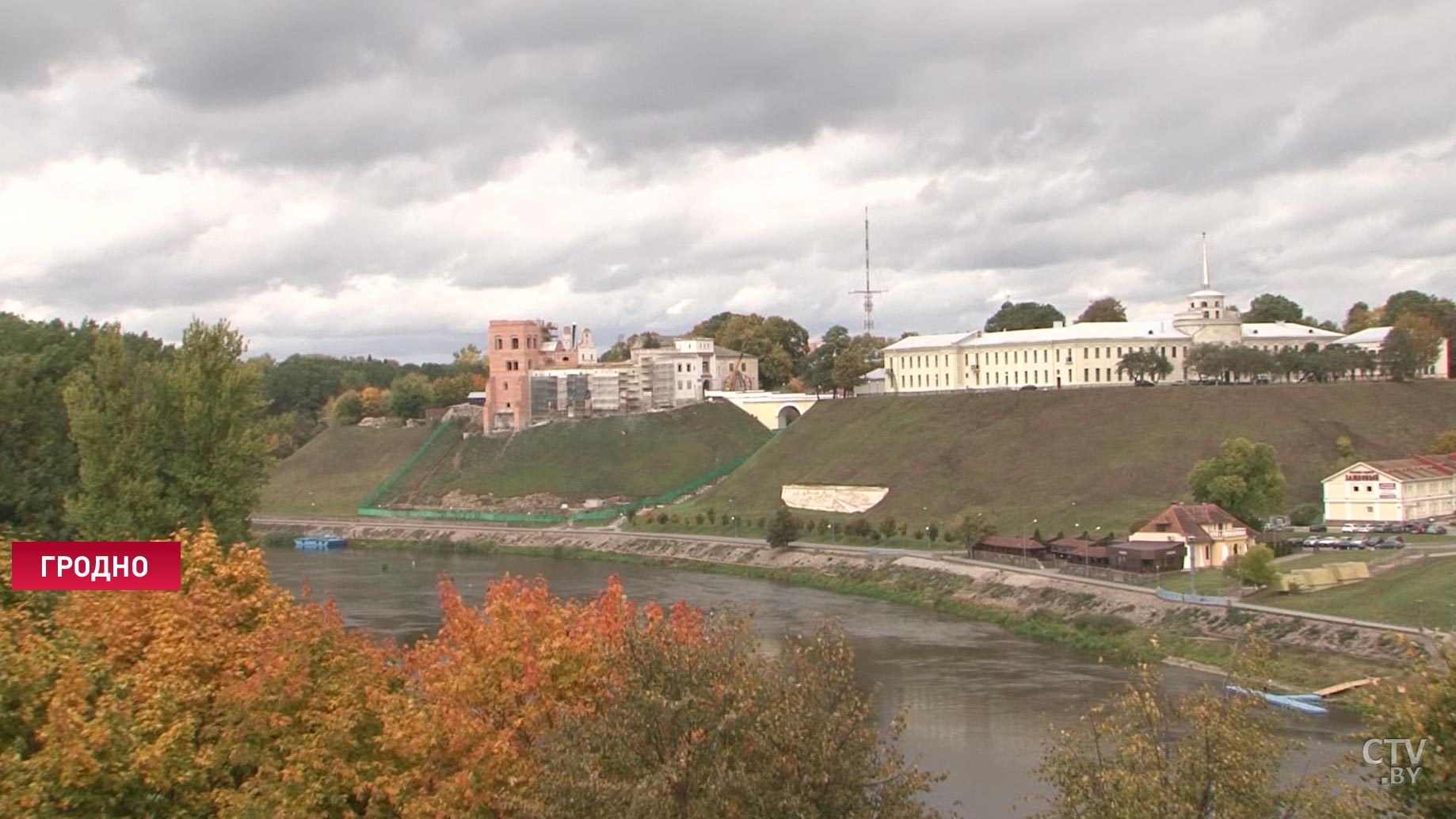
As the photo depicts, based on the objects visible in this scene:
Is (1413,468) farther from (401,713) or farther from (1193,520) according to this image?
(401,713)

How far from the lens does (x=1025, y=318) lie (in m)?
110

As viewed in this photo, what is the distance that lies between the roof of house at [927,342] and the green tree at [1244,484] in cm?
4152

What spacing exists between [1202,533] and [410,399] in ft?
238

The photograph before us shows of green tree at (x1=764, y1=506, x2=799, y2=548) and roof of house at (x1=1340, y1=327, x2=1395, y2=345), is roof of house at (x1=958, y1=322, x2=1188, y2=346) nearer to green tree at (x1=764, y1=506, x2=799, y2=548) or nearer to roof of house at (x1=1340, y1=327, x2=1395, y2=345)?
roof of house at (x1=1340, y1=327, x2=1395, y2=345)

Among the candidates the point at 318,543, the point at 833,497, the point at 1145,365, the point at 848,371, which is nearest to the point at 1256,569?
the point at 833,497

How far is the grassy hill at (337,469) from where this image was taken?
3511 inches

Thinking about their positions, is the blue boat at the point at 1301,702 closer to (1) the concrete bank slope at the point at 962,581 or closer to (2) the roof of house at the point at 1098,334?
(1) the concrete bank slope at the point at 962,581

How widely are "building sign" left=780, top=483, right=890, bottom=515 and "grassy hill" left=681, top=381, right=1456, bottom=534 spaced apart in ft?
2.64

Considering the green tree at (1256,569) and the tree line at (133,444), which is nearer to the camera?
the tree line at (133,444)

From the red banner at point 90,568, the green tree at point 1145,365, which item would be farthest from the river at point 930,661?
the green tree at point 1145,365

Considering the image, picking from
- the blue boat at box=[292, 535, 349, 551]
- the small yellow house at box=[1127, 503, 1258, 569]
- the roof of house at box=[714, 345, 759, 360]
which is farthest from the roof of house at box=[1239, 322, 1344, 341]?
the blue boat at box=[292, 535, 349, 551]

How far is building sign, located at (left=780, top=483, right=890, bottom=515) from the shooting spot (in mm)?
67875

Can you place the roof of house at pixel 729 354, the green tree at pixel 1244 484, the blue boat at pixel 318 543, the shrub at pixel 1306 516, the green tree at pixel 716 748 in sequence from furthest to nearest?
the roof of house at pixel 729 354 → the blue boat at pixel 318 543 → the shrub at pixel 1306 516 → the green tree at pixel 1244 484 → the green tree at pixel 716 748

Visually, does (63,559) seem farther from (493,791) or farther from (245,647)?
(493,791)
